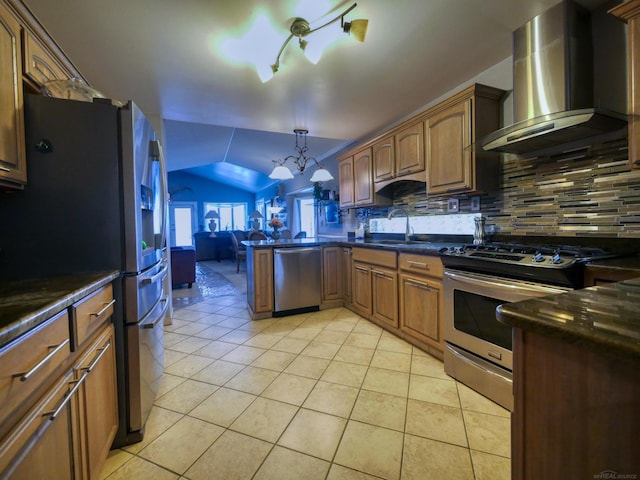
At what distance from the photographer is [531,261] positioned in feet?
4.69

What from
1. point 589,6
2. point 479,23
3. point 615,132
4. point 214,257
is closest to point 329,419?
point 615,132

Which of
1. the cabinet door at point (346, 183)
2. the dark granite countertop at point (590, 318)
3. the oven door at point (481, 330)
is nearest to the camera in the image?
the dark granite countertop at point (590, 318)

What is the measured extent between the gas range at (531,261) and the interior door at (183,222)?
9728 mm

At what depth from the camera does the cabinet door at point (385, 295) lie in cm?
257

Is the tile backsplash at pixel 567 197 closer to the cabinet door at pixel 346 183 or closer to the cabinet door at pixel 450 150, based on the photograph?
the cabinet door at pixel 450 150

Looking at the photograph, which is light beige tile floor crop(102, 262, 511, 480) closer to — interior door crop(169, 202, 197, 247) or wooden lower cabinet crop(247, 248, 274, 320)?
wooden lower cabinet crop(247, 248, 274, 320)

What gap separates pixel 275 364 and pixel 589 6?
120 inches

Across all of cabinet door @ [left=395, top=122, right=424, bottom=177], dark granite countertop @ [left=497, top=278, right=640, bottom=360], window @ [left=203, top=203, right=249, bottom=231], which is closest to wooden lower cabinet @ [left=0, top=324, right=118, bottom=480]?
dark granite countertop @ [left=497, top=278, right=640, bottom=360]

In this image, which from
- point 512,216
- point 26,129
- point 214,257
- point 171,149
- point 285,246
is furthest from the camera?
point 214,257

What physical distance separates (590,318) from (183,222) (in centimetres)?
1100

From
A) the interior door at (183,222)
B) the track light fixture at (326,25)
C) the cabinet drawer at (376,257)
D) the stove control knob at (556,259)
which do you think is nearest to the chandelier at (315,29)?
the track light fixture at (326,25)

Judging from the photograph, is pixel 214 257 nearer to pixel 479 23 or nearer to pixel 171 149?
pixel 171 149

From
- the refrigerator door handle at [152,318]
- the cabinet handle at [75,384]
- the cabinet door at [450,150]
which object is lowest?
the cabinet handle at [75,384]

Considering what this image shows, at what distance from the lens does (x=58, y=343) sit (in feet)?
2.82
